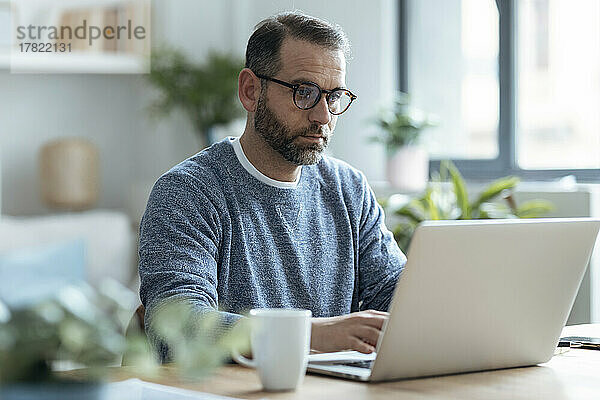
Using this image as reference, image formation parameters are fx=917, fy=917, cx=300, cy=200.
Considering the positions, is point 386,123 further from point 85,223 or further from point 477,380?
point 477,380

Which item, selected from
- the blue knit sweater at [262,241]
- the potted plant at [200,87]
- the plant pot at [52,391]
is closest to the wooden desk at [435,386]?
the blue knit sweater at [262,241]

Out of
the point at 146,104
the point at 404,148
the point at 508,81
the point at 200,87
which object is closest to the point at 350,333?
the point at 404,148

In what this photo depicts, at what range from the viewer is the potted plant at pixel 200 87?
4.26 m

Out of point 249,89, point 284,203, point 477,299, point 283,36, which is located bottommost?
point 477,299

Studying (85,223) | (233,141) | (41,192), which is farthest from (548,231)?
(41,192)

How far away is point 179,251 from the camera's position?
1577mm

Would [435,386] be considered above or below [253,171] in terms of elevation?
below

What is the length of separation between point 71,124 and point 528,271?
3.57m

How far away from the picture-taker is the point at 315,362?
1315 mm

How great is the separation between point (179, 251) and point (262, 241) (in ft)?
0.89

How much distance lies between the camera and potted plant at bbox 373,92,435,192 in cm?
371

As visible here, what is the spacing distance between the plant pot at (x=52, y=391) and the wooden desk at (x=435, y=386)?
0.43 metres

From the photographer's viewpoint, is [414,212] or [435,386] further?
[414,212]

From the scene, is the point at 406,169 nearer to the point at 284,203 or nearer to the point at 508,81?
the point at 508,81
